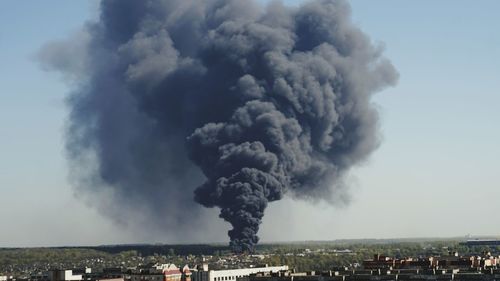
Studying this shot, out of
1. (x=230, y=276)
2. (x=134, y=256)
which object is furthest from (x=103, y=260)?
(x=230, y=276)

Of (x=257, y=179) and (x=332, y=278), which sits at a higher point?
(x=257, y=179)

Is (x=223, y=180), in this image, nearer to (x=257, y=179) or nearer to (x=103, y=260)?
(x=257, y=179)

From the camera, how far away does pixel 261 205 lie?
144m

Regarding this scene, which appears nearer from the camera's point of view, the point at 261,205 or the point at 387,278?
the point at 387,278

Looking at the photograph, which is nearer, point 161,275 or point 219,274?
point 161,275

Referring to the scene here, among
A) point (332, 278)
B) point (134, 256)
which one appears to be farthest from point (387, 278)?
point (134, 256)

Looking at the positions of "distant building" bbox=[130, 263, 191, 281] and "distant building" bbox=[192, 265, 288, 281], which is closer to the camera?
"distant building" bbox=[130, 263, 191, 281]

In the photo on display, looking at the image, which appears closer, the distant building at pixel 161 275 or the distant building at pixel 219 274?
the distant building at pixel 161 275

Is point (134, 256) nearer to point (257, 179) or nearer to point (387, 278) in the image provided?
point (257, 179)

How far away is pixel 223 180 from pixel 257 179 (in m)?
5.29

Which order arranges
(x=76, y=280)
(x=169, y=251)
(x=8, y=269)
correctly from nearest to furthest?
(x=76, y=280) < (x=8, y=269) < (x=169, y=251)

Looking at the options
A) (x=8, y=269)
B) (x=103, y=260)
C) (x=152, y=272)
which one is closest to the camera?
(x=152, y=272)

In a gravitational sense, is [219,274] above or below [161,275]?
above

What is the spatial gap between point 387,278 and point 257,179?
6204 centimetres
